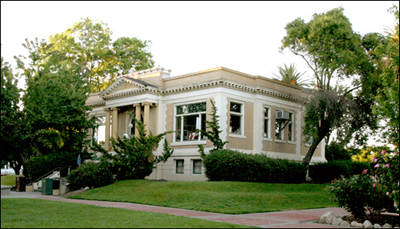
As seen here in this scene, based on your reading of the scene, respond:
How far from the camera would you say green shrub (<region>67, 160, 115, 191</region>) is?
25.1 metres

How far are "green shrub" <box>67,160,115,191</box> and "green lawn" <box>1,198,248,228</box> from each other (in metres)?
10.5

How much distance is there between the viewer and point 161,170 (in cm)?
3031

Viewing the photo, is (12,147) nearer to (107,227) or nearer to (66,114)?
(66,114)

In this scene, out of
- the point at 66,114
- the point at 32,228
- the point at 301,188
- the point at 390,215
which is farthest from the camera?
the point at 66,114

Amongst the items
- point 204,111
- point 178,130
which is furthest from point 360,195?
point 178,130

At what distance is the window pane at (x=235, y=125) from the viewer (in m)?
28.2

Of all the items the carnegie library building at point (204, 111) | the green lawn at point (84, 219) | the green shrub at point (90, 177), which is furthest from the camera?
the carnegie library building at point (204, 111)

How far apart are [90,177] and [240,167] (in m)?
8.35

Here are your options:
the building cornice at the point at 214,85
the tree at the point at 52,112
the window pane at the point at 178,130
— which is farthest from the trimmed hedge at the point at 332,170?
the tree at the point at 52,112

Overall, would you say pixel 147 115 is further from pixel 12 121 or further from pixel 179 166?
pixel 12 121

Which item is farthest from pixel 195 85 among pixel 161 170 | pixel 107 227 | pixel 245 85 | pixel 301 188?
pixel 107 227

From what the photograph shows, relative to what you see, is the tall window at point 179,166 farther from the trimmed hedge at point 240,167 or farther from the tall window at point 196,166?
the trimmed hedge at point 240,167

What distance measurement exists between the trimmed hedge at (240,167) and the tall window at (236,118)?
3.34m

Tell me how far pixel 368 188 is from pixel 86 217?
8.37 metres
